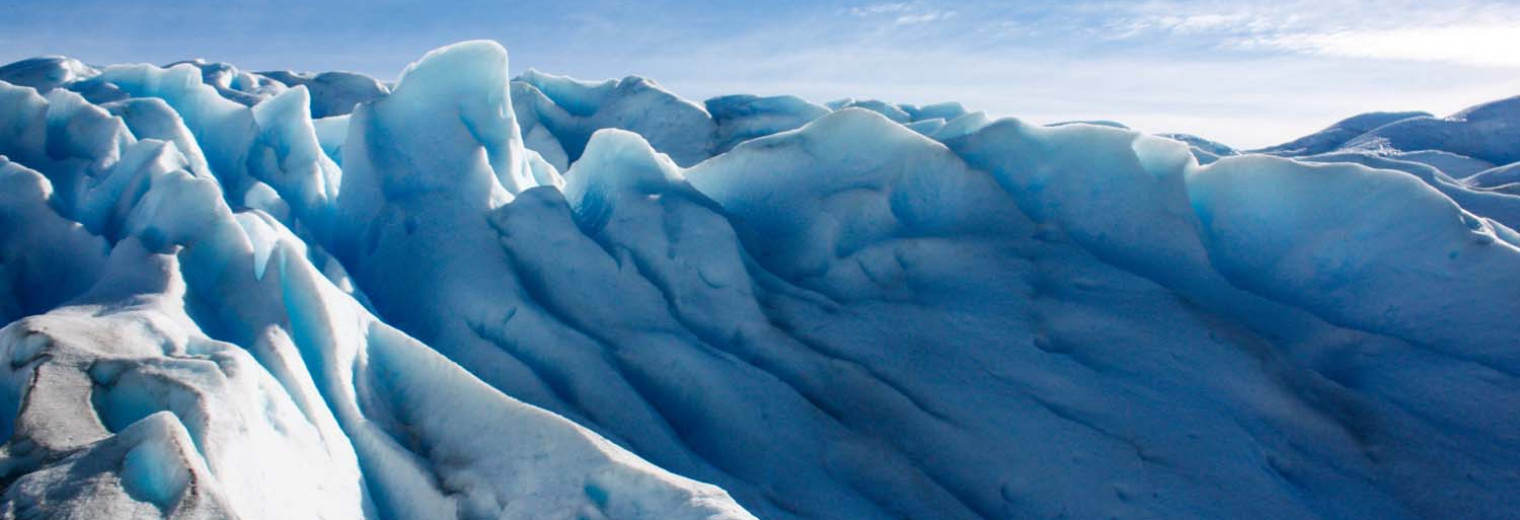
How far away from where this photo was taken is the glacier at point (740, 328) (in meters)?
3.81

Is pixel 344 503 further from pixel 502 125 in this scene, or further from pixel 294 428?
pixel 502 125

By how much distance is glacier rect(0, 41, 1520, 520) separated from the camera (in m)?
3.81

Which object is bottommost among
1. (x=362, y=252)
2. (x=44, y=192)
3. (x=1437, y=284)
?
(x=362, y=252)

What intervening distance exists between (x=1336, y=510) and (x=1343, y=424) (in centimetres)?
66

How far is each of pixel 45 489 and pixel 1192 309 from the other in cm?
618

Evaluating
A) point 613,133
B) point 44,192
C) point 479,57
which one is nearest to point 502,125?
point 479,57

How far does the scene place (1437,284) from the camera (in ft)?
→ 19.7

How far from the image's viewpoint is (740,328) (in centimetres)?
637

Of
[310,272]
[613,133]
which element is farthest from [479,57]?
[310,272]

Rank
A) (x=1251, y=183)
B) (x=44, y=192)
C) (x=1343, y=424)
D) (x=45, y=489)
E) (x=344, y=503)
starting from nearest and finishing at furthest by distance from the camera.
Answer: (x=45, y=489), (x=344, y=503), (x=1343, y=424), (x=44, y=192), (x=1251, y=183)

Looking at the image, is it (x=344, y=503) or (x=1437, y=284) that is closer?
(x=344, y=503)

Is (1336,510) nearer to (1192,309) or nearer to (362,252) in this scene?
(1192,309)

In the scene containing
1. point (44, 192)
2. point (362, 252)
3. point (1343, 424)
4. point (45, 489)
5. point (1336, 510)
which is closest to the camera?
point (45, 489)

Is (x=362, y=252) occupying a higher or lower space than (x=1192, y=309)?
lower
